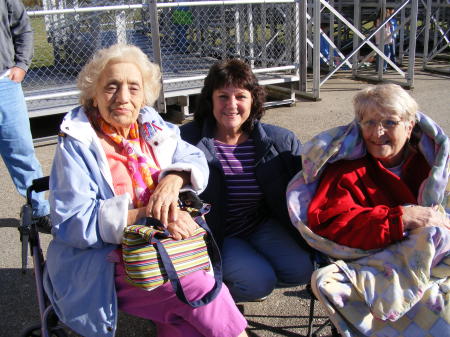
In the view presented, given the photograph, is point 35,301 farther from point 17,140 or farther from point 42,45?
point 42,45

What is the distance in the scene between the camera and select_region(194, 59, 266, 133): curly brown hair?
2666 millimetres

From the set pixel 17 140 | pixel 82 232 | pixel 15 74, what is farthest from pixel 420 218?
pixel 15 74

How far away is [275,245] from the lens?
274cm

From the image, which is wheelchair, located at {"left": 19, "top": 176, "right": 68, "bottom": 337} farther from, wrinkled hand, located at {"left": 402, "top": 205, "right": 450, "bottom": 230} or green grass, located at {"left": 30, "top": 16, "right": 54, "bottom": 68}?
green grass, located at {"left": 30, "top": 16, "right": 54, "bottom": 68}

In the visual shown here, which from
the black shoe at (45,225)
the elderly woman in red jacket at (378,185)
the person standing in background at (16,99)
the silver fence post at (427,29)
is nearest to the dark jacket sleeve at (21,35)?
the person standing in background at (16,99)

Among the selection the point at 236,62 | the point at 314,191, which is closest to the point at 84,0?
the point at 236,62

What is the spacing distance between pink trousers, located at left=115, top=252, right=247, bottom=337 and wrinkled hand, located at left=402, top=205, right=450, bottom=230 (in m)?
0.81

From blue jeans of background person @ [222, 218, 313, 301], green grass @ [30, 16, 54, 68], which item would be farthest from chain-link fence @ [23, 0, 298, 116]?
blue jeans of background person @ [222, 218, 313, 301]

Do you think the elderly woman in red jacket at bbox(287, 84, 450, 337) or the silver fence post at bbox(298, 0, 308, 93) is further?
the silver fence post at bbox(298, 0, 308, 93)

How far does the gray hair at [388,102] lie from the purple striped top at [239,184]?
0.65m

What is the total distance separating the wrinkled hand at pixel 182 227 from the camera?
213 centimetres

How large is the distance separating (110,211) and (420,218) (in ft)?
4.27

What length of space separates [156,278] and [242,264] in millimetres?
673

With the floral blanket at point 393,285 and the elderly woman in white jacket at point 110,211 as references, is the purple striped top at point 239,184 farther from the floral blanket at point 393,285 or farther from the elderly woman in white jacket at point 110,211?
the floral blanket at point 393,285
